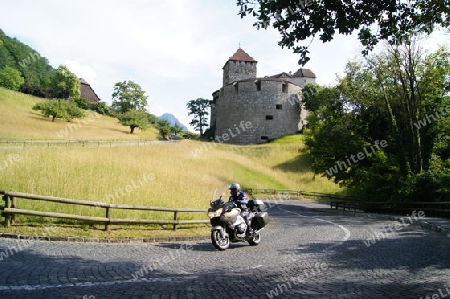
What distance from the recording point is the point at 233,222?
9180 mm

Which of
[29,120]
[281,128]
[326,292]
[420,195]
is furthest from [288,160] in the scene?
[326,292]

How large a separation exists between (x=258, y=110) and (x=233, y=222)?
62974 millimetres

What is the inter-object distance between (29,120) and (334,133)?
146 feet

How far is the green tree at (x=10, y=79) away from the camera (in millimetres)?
74625

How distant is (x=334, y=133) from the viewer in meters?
26.4

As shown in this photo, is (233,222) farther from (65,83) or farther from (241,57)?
(65,83)

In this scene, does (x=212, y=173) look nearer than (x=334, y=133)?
No

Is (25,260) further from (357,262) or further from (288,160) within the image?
(288,160)

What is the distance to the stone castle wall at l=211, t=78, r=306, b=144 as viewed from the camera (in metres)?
70.8

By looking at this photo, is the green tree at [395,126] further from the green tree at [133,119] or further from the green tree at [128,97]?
the green tree at [128,97]

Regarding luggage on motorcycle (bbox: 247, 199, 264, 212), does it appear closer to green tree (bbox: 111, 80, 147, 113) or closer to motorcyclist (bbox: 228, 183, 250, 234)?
motorcyclist (bbox: 228, 183, 250, 234)

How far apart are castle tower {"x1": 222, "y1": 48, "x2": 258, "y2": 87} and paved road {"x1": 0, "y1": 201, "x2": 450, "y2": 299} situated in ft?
249

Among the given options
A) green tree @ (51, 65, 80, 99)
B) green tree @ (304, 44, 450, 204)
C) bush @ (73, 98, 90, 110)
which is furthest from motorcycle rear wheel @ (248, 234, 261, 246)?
green tree @ (51, 65, 80, 99)

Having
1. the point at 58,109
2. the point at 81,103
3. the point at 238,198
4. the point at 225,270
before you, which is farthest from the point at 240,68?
the point at 225,270
